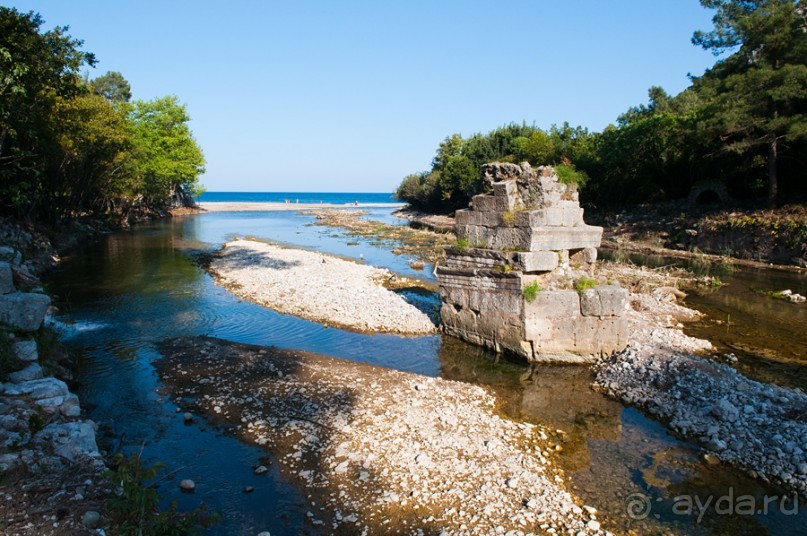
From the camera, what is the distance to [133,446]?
7.53 m

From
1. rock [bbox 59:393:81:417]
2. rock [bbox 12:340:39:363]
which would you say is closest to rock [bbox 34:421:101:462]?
rock [bbox 59:393:81:417]

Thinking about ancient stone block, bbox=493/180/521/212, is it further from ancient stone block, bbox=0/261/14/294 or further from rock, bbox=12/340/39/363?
ancient stone block, bbox=0/261/14/294

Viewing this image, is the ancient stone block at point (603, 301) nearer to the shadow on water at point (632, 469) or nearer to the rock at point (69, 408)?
the shadow on water at point (632, 469)

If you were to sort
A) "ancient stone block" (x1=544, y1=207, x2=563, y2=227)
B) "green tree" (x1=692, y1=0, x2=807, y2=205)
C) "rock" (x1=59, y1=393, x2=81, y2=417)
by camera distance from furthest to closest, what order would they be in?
"green tree" (x1=692, y1=0, x2=807, y2=205)
"ancient stone block" (x1=544, y1=207, x2=563, y2=227)
"rock" (x1=59, y1=393, x2=81, y2=417)

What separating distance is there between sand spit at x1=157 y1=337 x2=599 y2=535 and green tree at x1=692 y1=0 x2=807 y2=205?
28.6 m

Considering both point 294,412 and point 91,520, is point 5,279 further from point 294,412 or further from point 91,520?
point 91,520

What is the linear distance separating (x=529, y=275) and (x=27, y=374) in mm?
9981

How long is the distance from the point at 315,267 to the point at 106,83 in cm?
7981

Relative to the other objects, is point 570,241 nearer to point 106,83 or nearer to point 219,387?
point 219,387

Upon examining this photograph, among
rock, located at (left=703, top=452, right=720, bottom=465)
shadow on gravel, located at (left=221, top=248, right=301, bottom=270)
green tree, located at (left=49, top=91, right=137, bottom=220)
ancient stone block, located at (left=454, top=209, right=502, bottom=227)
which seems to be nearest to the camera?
rock, located at (left=703, top=452, right=720, bottom=465)

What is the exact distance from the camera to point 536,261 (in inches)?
457

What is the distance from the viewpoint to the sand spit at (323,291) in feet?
47.9

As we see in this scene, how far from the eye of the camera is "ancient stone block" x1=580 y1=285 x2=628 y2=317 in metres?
11.4

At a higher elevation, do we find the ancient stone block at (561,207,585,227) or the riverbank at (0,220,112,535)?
the ancient stone block at (561,207,585,227)
